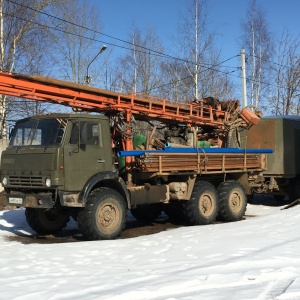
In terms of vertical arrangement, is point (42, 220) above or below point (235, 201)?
below

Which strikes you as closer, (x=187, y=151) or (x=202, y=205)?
(x=187, y=151)

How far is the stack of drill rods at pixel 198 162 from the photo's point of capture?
369 inches

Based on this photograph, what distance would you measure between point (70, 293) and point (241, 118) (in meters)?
9.42

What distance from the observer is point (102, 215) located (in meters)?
8.65

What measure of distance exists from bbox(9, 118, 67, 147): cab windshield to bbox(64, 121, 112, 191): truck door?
0.25m

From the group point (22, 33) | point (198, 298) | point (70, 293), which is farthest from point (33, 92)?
point (22, 33)

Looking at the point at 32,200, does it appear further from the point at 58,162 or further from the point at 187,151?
the point at 187,151

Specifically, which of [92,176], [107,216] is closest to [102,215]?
[107,216]

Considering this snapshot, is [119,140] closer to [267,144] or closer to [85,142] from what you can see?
[85,142]

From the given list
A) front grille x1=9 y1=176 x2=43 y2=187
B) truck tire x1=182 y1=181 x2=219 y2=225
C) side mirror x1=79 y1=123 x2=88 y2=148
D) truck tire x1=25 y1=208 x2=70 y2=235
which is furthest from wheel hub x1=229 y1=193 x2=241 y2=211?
front grille x1=9 y1=176 x2=43 y2=187

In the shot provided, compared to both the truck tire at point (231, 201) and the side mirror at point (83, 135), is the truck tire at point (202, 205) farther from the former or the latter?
the side mirror at point (83, 135)

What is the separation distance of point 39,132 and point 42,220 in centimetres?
221

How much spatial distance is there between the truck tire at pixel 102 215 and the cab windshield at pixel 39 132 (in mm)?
1365

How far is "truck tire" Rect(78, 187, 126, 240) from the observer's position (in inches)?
331
